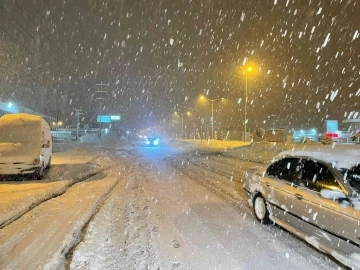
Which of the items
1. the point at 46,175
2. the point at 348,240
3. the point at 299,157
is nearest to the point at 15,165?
the point at 46,175

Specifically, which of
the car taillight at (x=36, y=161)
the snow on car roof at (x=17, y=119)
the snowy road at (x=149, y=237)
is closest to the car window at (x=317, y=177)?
the snowy road at (x=149, y=237)

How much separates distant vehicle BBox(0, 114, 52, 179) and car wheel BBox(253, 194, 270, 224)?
8461mm

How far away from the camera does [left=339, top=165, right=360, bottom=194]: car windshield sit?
4559 mm

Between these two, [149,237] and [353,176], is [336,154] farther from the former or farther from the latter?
[149,237]

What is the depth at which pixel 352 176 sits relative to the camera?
469cm

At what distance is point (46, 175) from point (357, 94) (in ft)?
185

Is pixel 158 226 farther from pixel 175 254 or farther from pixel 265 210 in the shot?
pixel 265 210

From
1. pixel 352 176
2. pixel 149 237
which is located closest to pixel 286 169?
pixel 352 176

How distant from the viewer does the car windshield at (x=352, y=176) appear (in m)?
4.56

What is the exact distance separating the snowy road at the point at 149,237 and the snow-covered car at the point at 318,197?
1.15ft

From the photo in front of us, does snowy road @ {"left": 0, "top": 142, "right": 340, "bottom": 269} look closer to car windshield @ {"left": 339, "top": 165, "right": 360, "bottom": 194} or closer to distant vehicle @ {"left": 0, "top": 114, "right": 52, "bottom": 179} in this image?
car windshield @ {"left": 339, "top": 165, "right": 360, "bottom": 194}

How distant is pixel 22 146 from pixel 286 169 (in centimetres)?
1003

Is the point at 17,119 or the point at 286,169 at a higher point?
the point at 17,119

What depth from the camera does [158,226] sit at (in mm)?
6289
